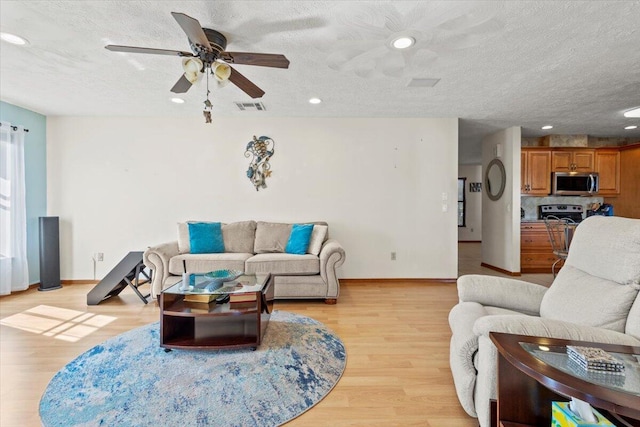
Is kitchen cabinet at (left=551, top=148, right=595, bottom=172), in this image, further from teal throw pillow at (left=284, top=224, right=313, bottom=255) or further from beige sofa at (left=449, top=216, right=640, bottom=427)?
teal throw pillow at (left=284, top=224, right=313, bottom=255)

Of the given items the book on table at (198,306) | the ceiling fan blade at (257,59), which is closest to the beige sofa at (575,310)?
the book on table at (198,306)

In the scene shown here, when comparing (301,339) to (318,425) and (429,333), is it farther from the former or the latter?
(429,333)

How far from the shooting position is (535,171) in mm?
5086

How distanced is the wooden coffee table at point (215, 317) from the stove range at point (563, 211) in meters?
5.58

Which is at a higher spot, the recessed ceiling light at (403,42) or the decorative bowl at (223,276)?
the recessed ceiling light at (403,42)

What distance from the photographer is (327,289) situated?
10.9ft

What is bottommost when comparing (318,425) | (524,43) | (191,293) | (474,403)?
(318,425)

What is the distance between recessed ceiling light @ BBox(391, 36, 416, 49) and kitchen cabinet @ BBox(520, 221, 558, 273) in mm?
4099

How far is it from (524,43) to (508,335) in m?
2.25

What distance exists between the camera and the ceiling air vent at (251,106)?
146 inches

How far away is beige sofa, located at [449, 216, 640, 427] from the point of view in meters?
1.28

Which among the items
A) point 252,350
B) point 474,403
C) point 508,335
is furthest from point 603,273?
point 252,350

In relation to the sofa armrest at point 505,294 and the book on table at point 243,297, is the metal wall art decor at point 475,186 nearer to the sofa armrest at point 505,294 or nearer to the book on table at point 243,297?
the sofa armrest at point 505,294

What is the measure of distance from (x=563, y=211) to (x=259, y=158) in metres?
5.64
